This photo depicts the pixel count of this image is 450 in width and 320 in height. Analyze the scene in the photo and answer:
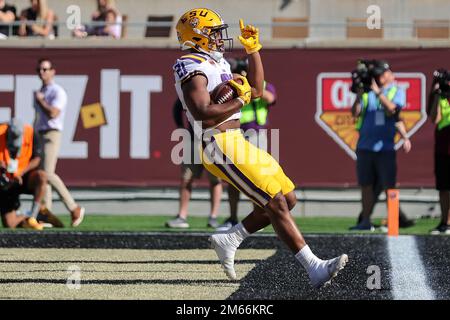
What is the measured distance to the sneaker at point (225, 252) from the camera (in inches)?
297

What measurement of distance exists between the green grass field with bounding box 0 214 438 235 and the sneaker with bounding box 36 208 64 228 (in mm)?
110

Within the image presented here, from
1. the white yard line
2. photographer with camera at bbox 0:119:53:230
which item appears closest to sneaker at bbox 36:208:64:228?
photographer with camera at bbox 0:119:53:230

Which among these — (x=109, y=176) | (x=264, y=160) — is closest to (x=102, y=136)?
(x=109, y=176)

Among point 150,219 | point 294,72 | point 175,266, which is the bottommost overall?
point 150,219

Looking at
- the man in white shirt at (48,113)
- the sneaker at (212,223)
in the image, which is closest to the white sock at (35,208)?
the man in white shirt at (48,113)

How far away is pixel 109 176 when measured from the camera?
48.5 ft

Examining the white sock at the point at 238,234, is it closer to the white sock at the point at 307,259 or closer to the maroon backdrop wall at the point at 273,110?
the white sock at the point at 307,259

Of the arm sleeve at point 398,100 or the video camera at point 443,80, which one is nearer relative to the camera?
the video camera at point 443,80

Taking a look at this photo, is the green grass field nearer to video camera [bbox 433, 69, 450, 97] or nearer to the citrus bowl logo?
the citrus bowl logo

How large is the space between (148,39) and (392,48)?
3.12m

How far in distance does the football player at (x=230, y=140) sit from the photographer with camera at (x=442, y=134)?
507 cm
